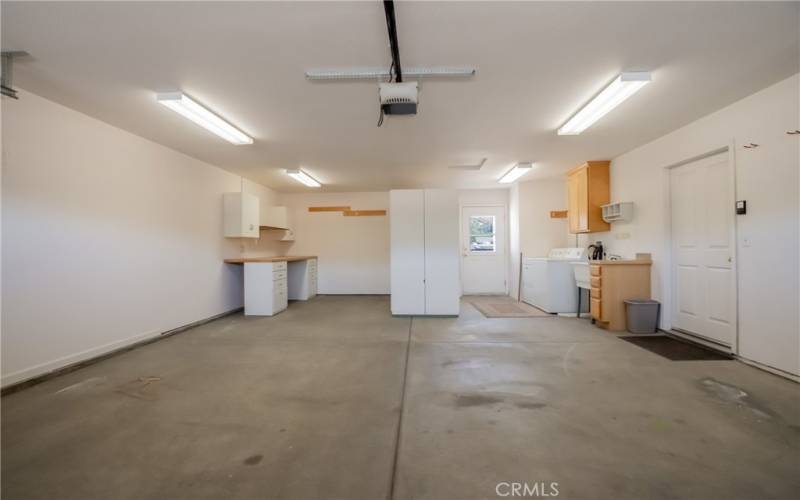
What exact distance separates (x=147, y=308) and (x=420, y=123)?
413 centimetres

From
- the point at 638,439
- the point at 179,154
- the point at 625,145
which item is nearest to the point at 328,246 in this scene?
the point at 179,154

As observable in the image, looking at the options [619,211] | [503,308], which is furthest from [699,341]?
[503,308]

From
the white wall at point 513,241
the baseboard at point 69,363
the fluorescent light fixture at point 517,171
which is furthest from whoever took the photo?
the white wall at point 513,241

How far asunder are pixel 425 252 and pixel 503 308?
1.99 meters

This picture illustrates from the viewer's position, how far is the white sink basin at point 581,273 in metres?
4.58

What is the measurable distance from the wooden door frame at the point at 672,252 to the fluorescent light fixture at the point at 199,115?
17.7 ft

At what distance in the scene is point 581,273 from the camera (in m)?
4.75

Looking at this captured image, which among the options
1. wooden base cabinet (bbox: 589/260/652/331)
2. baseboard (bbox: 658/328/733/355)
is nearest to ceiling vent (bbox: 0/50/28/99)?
wooden base cabinet (bbox: 589/260/652/331)

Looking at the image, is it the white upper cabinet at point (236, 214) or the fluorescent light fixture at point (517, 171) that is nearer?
the fluorescent light fixture at point (517, 171)

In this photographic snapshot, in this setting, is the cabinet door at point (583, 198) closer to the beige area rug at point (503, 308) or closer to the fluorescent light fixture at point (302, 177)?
the beige area rug at point (503, 308)

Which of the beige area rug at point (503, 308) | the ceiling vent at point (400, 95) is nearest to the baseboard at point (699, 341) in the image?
the beige area rug at point (503, 308)

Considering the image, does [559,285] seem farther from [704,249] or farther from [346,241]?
[346,241]

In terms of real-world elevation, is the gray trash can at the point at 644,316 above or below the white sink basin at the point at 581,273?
below

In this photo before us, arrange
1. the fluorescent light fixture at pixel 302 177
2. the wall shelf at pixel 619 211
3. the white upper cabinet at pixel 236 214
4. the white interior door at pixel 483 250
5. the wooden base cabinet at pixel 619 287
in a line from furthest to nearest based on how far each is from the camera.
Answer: the white interior door at pixel 483 250 → the fluorescent light fixture at pixel 302 177 → the white upper cabinet at pixel 236 214 → the wall shelf at pixel 619 211 → the wooden base cabinet at pixel 619 287
